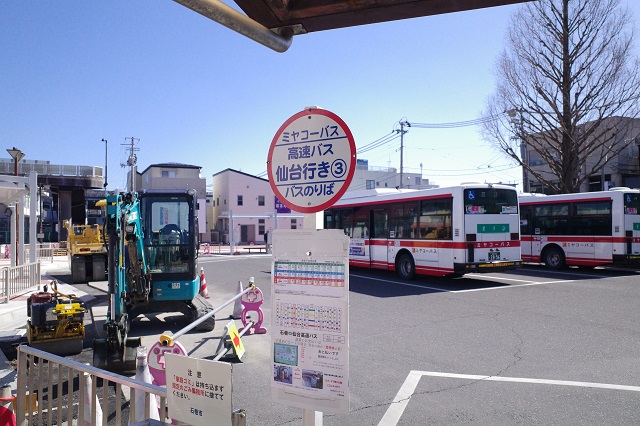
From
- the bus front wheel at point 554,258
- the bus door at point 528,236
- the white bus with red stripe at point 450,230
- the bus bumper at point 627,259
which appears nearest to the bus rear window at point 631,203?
the bus bumper at point 627,259

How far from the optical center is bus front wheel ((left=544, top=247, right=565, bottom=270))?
19.3m

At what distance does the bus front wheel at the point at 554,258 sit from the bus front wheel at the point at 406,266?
680cm

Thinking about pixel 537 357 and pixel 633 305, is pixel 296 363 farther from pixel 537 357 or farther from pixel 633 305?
pixel 633 305

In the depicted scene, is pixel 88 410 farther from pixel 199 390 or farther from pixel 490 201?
pixel 490 201

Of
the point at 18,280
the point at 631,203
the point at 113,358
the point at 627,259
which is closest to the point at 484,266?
the point at 627,259

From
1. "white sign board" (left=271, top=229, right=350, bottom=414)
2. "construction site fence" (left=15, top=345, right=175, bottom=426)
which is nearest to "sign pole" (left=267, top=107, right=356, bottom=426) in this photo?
"white sign board" (left=271, top=229, right=350, bottom=414)

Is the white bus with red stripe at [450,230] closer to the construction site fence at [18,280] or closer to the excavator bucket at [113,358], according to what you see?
the excavator bucket at [113,358]

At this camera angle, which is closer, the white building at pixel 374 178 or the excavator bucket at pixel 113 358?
the excavator bucket at pixel 113 358

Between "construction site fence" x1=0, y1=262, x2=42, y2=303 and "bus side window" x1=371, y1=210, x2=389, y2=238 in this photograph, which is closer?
"construction site fence" x1=0, y1=262, x2=42, y2=303

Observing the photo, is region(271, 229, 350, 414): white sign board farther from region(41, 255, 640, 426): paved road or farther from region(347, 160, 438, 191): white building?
region(347, 160, 438, 191): white building

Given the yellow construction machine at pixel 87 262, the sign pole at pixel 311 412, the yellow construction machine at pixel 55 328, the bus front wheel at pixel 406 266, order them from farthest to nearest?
the yellow construction machine at pixel 87 262
the bus front wheel at pixel 406 266
the yellow construction machine at pixel 55 328
the sign pole at pixel 311 412

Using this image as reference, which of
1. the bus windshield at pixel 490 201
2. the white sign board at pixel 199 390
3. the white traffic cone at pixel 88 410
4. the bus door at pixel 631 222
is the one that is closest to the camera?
the white sign board at pixel 199 390

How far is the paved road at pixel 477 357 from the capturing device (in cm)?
519

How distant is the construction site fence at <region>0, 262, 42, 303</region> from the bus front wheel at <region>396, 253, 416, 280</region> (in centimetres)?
1185
